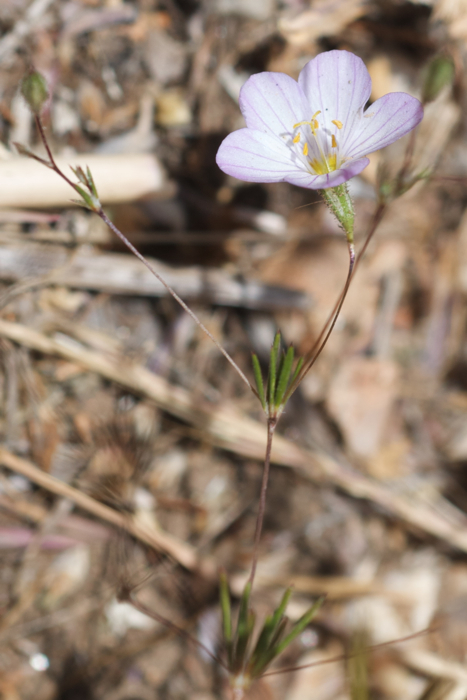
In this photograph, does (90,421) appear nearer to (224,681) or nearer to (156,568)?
(156,568)

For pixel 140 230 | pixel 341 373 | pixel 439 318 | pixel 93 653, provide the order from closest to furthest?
1. pixel 93 653
2. pixel 140 230
3. pixel 341 373
4. pixel 439 318

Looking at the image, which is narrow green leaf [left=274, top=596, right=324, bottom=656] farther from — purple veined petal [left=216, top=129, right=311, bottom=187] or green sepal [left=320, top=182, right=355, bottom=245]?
purple veined petal [left=216, top=129, right=311, bottom=187]

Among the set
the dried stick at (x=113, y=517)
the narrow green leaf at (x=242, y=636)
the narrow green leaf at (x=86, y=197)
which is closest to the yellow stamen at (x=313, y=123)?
the narrow green leaf at (x=86, y=197)

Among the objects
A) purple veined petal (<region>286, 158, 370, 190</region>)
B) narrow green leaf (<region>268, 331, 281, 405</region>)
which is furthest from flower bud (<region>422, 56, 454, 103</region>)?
narrow green leaf (<region>268, 331, 281, 405</region>)

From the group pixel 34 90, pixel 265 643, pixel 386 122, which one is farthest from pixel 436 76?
pixel 265 643

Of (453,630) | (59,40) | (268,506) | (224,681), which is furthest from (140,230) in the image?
(453,630)

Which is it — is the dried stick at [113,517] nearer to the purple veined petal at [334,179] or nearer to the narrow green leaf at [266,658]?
the narrow green leaf at [266,658]
